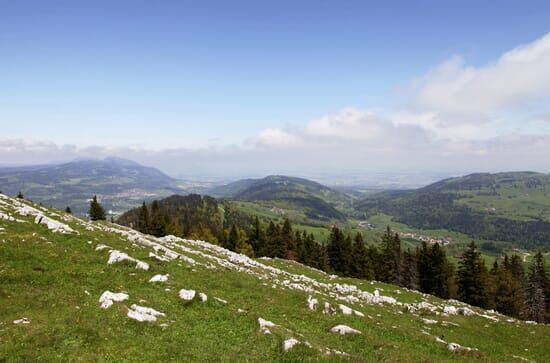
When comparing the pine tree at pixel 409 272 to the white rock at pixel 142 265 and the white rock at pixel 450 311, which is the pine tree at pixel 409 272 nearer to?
the white rock at pixel 450 311

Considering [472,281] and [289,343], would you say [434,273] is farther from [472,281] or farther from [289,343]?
[289,343]

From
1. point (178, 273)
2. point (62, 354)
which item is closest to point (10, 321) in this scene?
point (62, 354)

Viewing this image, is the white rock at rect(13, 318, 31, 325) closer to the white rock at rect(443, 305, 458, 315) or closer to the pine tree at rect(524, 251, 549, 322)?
the white rock at rect(443, 305, 458, 315)

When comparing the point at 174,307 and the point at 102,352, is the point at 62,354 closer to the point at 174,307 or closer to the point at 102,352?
the point at 102,352

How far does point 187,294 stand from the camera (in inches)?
924

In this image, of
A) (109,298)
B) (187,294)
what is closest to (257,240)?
(187,294)

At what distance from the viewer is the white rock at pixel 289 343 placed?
58.3 feet

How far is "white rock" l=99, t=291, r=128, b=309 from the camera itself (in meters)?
19.9

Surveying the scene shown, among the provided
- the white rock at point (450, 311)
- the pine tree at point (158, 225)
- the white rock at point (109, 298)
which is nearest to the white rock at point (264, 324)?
the white rock at point (109, 298)

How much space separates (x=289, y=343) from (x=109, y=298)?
11.7m

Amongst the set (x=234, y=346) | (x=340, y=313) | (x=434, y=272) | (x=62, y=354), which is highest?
(x=62, y=354)

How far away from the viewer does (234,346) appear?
17.9 m

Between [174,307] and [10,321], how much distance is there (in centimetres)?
866

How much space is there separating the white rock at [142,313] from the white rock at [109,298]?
1.29 meters
